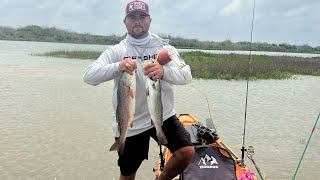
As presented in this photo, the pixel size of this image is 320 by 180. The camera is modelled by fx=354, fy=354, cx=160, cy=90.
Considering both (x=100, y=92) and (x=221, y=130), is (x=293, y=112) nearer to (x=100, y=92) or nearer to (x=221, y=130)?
(x=221, y=130)

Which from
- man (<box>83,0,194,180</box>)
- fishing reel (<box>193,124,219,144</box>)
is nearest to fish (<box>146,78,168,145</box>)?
man (<box>83,0,194,180</box>)

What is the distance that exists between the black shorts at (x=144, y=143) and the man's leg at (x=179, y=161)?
0.05 meters

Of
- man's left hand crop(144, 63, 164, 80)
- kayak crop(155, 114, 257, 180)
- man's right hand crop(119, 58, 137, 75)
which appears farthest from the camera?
kayak crop(155, 114, 257, 180)

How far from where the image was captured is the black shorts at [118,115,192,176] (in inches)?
165

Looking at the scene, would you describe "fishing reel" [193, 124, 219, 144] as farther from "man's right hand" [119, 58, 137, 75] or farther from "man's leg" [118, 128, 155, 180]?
"man's right hand" [119, 58, 137, 75]

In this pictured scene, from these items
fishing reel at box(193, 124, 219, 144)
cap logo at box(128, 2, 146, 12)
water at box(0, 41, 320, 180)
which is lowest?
water at box(0, 41, 320, 180)

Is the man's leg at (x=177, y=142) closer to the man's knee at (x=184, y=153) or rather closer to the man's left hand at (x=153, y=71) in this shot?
the man's knee at (x=184, y=153)

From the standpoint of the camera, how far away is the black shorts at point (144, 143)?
4.20 m

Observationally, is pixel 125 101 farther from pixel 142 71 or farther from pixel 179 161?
pixel 179 161

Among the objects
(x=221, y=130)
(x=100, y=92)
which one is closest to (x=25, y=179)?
(x=221, y=130)

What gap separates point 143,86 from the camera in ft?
13.4

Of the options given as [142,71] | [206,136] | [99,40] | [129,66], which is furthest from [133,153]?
[99,40]

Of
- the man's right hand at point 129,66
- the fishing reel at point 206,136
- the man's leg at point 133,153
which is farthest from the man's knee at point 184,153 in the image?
the fishing reel at point 206,136

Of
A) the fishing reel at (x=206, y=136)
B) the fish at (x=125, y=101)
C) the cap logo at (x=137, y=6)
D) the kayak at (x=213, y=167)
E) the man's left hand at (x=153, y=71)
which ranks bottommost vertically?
the kayak at (x=213, y=167)
